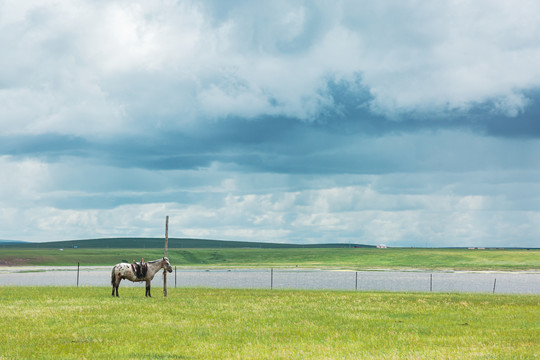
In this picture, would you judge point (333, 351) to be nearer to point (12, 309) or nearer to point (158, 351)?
point (158, 351)

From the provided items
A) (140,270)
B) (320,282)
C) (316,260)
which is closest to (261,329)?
(140,270)

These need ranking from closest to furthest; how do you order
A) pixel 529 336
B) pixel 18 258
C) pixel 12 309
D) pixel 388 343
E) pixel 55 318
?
pixel 388 343 < pixel 529 336 < pixel 55 318 < pixel 12 309 < pixel 18 258

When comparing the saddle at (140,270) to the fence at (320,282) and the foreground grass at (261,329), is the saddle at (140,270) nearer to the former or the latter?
the foreground grass at (261,329)

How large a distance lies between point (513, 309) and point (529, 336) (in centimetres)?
1259

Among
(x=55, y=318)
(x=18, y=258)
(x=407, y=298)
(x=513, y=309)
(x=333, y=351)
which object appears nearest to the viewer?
(x=333, y=351)

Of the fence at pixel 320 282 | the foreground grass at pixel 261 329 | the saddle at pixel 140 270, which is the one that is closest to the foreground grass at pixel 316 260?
the fence at pixel 320 282

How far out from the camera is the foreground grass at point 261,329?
20609 millimetres

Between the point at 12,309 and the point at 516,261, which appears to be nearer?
the point at 12,309

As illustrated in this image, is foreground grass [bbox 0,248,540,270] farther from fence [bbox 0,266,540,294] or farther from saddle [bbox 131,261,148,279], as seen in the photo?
saddle [bbox 131,261,148,279]

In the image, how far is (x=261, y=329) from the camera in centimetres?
2598

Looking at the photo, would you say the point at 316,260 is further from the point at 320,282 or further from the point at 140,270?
the point at 140,270

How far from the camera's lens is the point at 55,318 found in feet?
95.0

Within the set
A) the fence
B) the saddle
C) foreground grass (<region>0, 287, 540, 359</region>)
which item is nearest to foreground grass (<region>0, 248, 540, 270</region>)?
the fence

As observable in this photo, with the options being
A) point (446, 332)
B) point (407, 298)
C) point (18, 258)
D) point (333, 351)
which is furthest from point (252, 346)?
point (18, 258)
